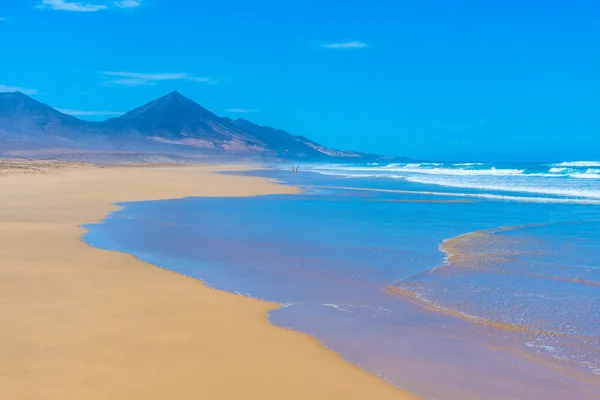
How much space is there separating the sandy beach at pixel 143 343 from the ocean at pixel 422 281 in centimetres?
40

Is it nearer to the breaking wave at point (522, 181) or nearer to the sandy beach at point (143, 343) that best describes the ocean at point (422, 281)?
the sandy beach at point (143, 343)

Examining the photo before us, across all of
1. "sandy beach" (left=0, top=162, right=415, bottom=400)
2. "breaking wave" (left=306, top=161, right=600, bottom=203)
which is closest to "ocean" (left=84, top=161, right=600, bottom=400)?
"sandy beach" (left=0, top=162, right=415, bottom=400)

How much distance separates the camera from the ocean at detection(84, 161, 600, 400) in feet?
16.9

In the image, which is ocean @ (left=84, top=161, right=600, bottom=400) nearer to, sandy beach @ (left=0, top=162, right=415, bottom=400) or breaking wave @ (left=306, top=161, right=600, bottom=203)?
sandy beach @ (left=0, top=162, right=415, bottom=400)

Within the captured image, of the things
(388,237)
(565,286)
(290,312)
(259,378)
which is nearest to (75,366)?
(259,378)

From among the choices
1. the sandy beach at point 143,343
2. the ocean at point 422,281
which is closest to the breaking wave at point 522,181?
the ocean at point 422,281

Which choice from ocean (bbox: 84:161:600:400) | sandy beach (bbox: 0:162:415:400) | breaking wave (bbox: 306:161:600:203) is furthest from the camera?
breaking wave (bbox: 306:161:600:203)

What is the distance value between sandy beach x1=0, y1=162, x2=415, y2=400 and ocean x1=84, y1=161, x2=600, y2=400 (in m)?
0.40

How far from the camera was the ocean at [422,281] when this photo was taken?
203 inches

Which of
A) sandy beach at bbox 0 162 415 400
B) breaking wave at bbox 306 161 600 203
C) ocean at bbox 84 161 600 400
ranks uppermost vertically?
breaking wave at bbox 306 161 600 203

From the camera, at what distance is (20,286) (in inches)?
296

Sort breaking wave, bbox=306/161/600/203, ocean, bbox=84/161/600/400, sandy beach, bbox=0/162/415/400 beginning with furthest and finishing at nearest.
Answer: breaking wave, bbox=306/161/600/203 → ocean, bbox=84/161/600/400 → sandy beach, bbox=0/162/415/400

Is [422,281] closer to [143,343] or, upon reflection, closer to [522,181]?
[143,343]

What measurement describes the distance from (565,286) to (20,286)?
7146mm
